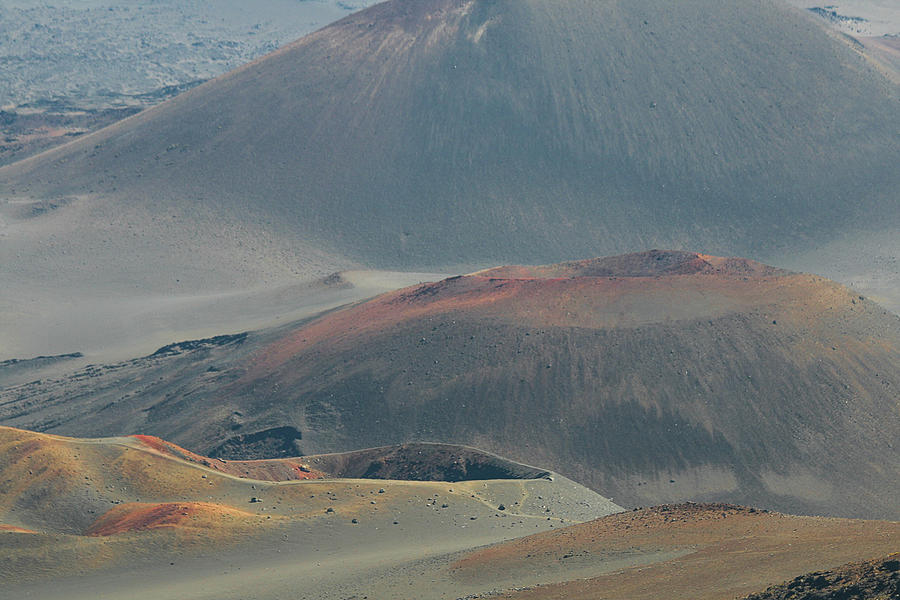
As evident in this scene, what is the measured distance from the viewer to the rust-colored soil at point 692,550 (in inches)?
951

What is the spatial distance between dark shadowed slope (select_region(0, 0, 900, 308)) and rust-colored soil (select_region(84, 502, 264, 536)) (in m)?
54.7

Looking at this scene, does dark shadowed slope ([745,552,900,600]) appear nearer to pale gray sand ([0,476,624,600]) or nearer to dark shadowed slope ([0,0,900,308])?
pale gray sand ([0,476,624,600])

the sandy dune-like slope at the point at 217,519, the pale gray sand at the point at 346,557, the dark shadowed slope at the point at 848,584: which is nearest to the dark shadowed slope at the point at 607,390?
the sandy dune-like slope at the point at 217,519

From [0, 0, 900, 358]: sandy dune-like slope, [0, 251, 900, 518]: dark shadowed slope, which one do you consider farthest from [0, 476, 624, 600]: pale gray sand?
[0, 0, 900, 358]: sandy dune-like slope

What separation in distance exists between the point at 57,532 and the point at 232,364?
29.7m

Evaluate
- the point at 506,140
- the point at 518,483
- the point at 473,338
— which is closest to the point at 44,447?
the point at 518,483

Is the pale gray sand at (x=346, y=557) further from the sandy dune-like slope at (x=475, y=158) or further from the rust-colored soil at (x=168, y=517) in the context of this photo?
the sandy dune-like slope at (x=475, y=158)

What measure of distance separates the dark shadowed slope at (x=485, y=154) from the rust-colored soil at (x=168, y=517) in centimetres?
5470

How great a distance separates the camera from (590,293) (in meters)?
59.4

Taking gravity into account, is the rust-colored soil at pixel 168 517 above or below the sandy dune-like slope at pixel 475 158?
below

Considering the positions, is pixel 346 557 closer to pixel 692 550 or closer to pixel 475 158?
pixel 692 550

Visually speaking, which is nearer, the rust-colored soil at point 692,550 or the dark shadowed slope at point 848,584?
the dark shadowed slope at point 848,584

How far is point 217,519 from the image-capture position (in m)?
36.4

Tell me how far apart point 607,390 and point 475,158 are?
2327 inches
